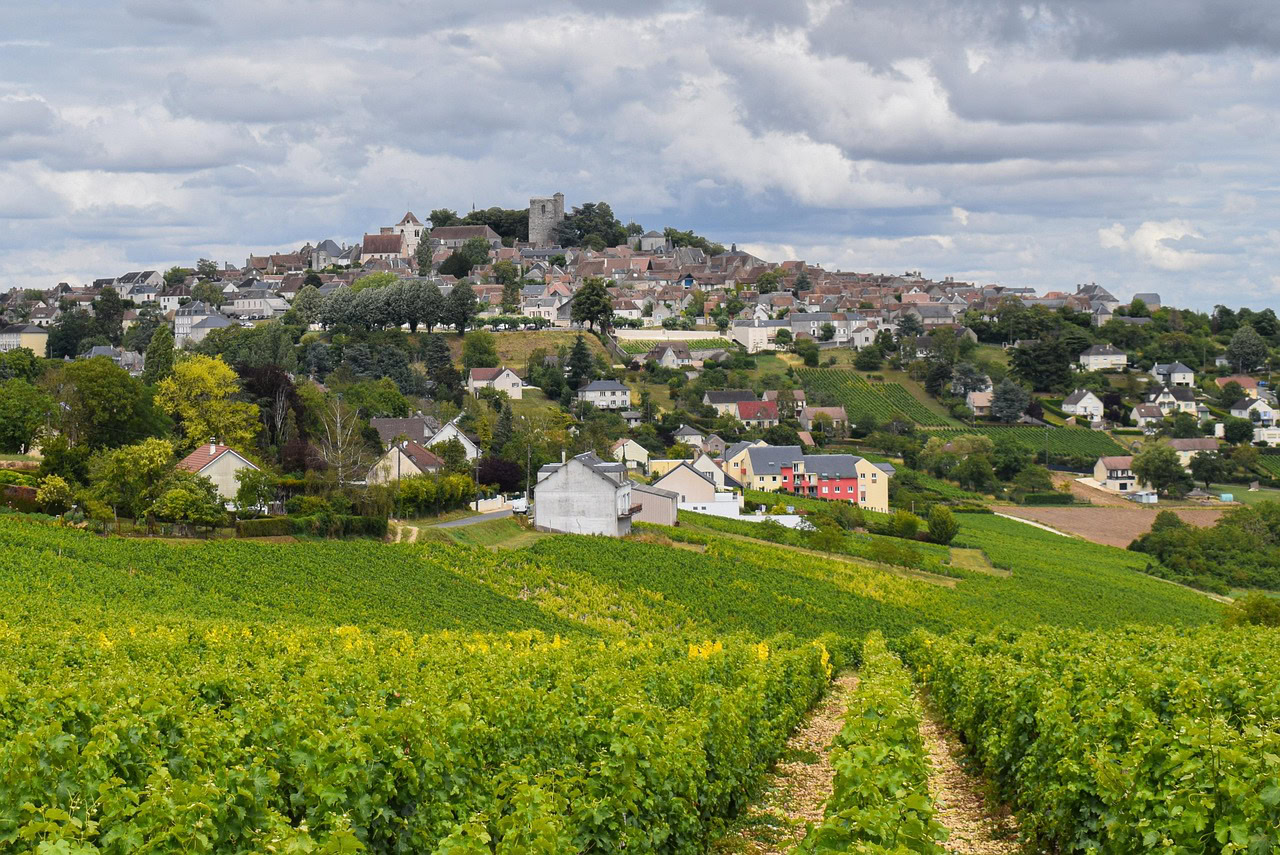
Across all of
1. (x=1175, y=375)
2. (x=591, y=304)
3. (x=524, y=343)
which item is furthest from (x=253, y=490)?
(x=1175, y=375)

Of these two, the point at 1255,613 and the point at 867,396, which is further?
the point at 867,396

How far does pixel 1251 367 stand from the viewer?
131250 mm

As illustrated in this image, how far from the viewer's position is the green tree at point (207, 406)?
56250 millimetres

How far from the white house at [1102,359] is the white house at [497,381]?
59984 millimetres

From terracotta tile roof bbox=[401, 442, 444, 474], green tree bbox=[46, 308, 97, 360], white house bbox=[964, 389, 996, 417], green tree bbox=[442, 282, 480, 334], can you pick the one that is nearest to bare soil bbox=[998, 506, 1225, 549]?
white house bbox=[964, 389, 996, 417]

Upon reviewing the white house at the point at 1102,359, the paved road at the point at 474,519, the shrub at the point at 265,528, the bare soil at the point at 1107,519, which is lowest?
the bare soil at the point at 1107,519

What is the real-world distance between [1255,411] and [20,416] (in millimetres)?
97193

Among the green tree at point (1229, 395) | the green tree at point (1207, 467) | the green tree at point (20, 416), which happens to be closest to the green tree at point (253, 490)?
the green tree at point (20, 416)

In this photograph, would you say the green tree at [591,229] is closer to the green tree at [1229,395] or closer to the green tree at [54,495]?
the green tree at [1229,395]

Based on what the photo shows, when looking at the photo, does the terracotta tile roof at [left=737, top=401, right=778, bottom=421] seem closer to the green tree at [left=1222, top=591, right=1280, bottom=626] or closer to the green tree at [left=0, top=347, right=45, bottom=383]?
the green tree at [left=0, top=347, right=45, bottom=383]

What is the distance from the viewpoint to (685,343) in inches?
4722

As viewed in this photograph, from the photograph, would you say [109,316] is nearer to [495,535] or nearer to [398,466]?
[398,466]

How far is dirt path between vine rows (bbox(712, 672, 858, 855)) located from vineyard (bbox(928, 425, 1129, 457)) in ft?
260

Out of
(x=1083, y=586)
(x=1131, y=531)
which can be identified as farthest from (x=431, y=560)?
(x=1131, y=531)
